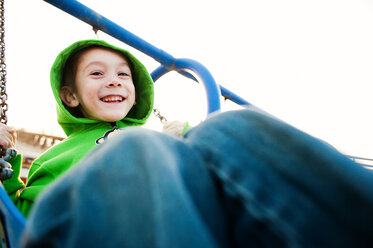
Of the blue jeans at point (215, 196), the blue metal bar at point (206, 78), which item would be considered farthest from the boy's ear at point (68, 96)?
the blue jeans at point (215, 196)

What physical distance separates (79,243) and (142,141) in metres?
0.08

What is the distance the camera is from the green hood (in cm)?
92

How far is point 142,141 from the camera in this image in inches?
8.5

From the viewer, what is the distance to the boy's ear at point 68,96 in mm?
969

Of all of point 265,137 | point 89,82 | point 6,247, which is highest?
point 265,137

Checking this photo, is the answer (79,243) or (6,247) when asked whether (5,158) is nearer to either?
(6,247)

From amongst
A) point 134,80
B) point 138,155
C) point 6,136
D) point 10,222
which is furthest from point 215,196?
point 134,80

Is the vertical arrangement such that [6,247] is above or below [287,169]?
below

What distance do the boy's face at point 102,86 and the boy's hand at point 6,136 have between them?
10.1 inches

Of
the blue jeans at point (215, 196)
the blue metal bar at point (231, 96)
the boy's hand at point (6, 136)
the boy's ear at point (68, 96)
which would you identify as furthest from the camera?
the blue metal bar at point (231, 96)

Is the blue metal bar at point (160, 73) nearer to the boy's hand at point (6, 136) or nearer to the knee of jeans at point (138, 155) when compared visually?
the boy's hand at point (6, 136)

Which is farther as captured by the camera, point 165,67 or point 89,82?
point 165,67

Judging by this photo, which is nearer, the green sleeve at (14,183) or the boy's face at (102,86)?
the green sleeve at (14,183)

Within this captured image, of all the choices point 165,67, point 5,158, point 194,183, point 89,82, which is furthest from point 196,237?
point 165,67
